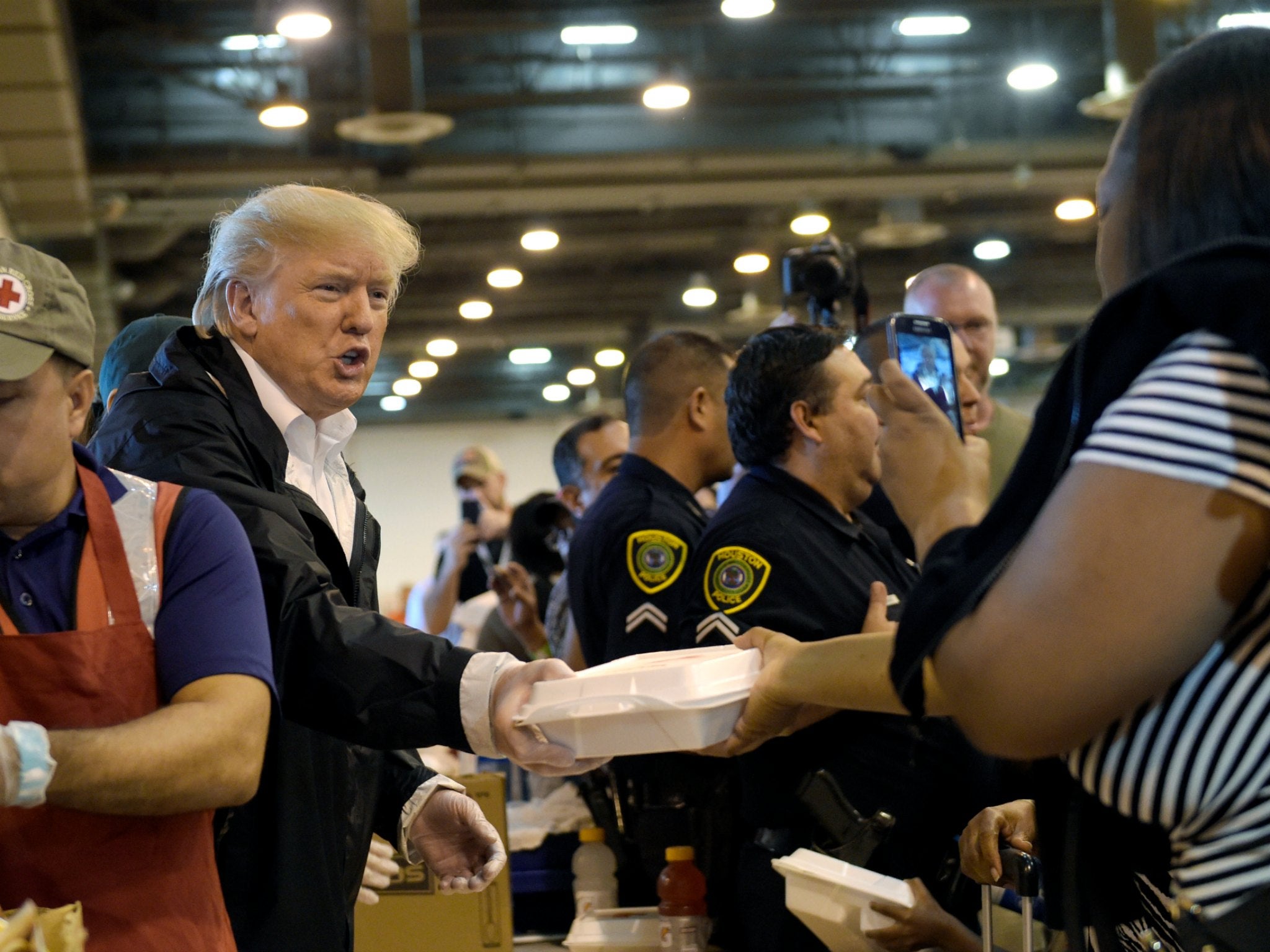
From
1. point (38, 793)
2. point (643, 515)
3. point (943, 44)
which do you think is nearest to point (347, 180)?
point (943, 44)

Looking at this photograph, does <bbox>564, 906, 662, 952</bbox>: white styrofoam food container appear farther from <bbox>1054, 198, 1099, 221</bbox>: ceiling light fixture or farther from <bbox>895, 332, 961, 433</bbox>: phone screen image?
<bbox>1054, 198, 1099, 221</bbox>: ceiling light fixture

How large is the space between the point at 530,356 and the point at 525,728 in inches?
645

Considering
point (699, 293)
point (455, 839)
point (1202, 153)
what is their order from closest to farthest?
point (1202, 153)
point (455, 839)
point (699, 293)

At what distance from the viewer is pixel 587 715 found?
166 centimetres

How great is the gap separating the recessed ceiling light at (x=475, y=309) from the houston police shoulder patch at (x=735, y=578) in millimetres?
11845

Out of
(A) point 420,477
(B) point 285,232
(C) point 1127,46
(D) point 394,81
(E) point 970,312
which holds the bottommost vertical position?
(B) point 285,232

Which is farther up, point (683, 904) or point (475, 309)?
point (475, 309)

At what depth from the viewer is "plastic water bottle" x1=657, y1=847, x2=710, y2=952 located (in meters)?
2.98

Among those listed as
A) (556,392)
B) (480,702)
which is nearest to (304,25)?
(480,702)

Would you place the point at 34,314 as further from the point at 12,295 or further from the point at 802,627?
the point at 802,627

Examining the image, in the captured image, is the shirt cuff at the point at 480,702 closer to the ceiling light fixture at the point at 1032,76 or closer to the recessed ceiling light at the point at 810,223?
the ceiling light fixture at the point at 1032,76

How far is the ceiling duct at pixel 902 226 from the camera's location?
10883 millimetres

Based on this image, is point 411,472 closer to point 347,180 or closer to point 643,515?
point 347,180

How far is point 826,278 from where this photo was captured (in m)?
3.97
